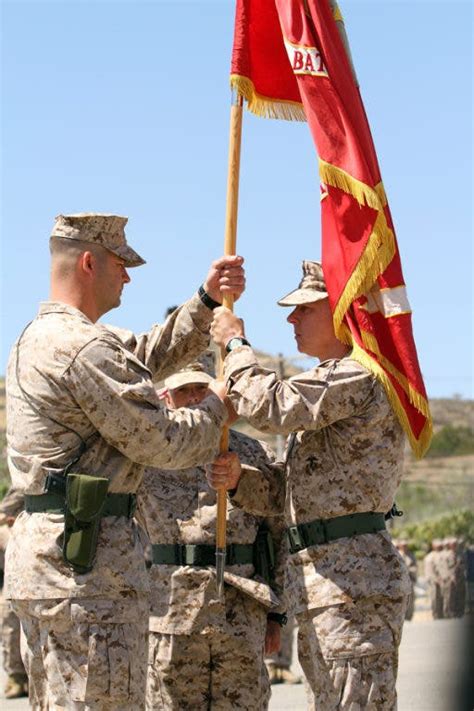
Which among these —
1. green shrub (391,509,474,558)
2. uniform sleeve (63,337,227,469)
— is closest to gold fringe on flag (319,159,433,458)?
uniform sleeve (63,337,227,469)

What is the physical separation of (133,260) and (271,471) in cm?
143

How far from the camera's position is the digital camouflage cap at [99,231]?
21.3ft

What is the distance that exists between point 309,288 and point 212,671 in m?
2.00

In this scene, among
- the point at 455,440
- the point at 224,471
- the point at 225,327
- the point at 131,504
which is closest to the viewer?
the point at 131,504

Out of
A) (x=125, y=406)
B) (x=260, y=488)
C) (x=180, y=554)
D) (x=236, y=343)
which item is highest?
(x=236, y=343)

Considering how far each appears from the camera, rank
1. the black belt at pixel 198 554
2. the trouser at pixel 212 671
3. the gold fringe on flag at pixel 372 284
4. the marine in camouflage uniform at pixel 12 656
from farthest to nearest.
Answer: the marine in camouflage uniform at pixel 12 656 < the black belt at pixel 198 554 < the trouser at pixel 212 671 < the gold fringe on flag at pixel 372 284

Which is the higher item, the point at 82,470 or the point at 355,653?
the point at 82,470

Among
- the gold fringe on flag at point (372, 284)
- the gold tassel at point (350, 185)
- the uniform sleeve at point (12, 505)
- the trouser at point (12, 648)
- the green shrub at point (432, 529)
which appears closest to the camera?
Result: the gold fringe on flag at point (372, 284)

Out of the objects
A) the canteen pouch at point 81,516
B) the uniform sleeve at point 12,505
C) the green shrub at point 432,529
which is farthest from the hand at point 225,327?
the green shrub at point 432,529

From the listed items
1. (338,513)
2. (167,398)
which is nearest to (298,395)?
(338,513)

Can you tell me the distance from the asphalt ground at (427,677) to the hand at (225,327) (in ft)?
5.45

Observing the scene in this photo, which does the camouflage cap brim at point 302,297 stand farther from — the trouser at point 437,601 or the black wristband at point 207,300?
the trouser at point 437,601

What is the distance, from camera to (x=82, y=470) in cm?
619

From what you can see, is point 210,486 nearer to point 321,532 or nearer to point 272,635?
point 272,635
